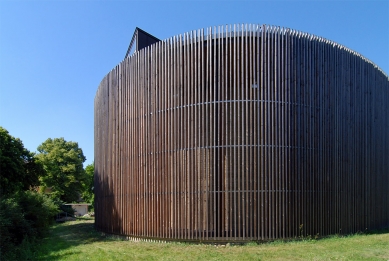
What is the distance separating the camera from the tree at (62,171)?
4422 centimetres

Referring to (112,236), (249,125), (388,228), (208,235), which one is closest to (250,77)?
(249,125)

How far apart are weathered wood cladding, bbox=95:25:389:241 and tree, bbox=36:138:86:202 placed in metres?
29.5

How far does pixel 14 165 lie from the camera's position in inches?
891

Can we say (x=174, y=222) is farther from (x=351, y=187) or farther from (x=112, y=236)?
(x=351, y=187)

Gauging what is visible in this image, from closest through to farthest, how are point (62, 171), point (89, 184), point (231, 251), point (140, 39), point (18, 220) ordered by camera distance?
point (231, 251), point (18, 220), point (140, 39), point (62, 171), point (89, 184)

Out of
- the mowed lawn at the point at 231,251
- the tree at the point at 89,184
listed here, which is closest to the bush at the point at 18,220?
the mowed lawn at the point at 231,251

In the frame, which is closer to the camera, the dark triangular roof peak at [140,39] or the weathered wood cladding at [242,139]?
the weathered wood cladding at [242,139]

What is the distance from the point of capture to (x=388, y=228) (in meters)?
20.0

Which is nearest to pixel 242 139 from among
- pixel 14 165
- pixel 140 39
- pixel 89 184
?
pixel 140 39

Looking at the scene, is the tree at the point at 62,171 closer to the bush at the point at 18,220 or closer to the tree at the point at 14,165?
the tree at the point at 14,165

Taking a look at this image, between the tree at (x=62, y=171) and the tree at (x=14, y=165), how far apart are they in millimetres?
17759

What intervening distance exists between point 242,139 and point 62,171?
3589 centimetres

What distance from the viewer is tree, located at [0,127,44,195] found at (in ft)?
72.4

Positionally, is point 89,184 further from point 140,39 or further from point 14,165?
point 140,39
